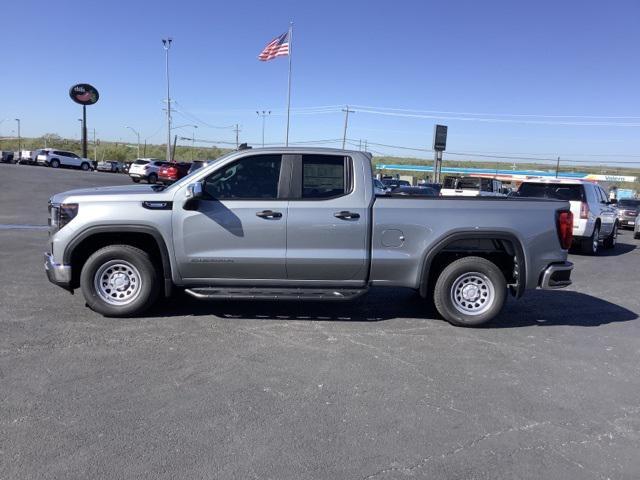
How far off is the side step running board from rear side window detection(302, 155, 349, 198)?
3.50 feet

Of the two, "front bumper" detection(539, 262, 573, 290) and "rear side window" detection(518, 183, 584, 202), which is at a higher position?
"rear side window" detection(518, 183, 584, 202)

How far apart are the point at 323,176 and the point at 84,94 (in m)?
63.7

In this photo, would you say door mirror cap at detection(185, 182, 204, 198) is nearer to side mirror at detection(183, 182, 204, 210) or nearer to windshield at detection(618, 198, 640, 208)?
side mirror at detection(183, 182, 204, 210)


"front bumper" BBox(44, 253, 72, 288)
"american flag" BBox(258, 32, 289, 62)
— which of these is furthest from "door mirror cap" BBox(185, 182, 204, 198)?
"american flag" BBox(258, 32, 289, 62)

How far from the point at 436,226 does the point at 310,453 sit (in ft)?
10.5

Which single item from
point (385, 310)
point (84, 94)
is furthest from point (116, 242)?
point (84, 94)

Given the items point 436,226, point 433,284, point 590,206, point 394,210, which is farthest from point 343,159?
point 590,206

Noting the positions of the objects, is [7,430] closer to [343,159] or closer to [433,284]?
[343,159]

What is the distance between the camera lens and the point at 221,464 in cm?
313

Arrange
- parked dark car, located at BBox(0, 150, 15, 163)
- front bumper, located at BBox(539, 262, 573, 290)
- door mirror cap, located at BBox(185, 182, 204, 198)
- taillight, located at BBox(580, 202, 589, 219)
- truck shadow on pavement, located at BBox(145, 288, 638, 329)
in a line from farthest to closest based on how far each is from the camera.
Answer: parked dark car, located at BBox(0, 150, 15, 163)
taillight, located at BBox(580, 202, 589, 219)
truck shadow on pavement, located at BBox(145, 288, 638, 329)
front bumper, located at BBox(539, 262, 573, 290)
door mirror cap, located at BBox(185, 182, 204, 198)

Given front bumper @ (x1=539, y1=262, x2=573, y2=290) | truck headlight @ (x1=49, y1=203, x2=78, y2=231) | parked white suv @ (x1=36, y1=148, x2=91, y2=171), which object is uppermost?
parked white suv @ (x1=36, y1=148, x2=91, y2=171)

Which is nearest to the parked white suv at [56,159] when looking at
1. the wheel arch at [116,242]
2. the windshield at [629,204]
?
the windshield at [629,204]

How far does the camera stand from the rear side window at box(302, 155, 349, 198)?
230 inches

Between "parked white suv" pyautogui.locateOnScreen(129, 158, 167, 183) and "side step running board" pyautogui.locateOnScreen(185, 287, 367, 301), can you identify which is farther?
"parked white suv" pyautogui.locateOnScreen(129, 158, 167, 183)
